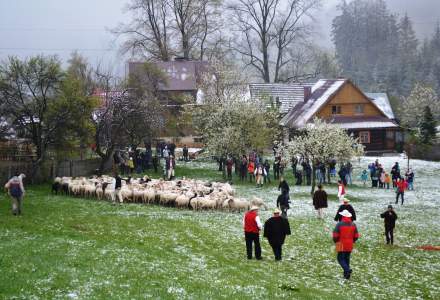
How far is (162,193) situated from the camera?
30.5 metres

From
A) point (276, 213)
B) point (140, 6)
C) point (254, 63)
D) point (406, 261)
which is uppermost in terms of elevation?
point (140, 6)

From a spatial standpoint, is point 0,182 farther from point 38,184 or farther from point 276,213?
point 276,213

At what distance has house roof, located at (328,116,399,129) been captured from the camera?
60.3m

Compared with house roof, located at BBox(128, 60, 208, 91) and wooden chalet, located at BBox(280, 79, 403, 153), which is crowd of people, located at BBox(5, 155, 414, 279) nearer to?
wooden chalet, located at BBox(280, 79, 403, 153)

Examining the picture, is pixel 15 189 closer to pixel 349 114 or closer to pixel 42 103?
pixel 42 103

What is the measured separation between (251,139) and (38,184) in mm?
15729

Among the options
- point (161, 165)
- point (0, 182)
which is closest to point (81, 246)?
point (0, 182)

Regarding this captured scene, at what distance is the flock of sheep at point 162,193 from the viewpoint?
2903 centimetres

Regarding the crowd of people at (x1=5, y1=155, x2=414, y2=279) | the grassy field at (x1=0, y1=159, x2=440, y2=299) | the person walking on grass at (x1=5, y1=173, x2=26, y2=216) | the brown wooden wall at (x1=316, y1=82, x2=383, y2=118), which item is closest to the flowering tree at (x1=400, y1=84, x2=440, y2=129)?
the brown wooden wall at (x1=316, y1=82, x2=383, y2=118)

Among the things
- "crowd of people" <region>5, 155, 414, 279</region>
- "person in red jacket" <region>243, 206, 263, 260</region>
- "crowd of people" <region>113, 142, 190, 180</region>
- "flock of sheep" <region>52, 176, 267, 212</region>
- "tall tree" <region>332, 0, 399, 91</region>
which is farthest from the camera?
"tall tree" <region>332, 0, 399, 91</region>

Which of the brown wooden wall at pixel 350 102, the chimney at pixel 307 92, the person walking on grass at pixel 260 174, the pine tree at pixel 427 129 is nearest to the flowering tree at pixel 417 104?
the brown wooden wall at pixel 350 102

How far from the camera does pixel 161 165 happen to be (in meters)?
49.7

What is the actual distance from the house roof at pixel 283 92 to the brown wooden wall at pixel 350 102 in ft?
21.8

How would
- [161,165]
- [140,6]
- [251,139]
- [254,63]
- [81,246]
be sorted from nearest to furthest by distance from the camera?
[81,246], [251,139], [161,165], [140,6], [254,63]
